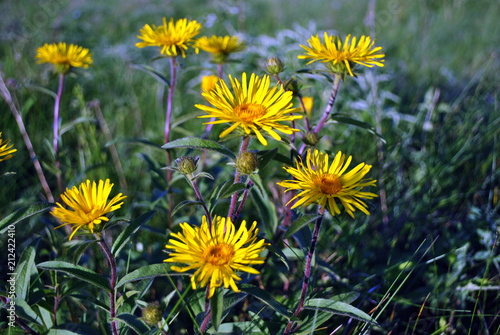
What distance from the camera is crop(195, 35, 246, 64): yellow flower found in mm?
1895

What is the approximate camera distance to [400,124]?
3221 mm

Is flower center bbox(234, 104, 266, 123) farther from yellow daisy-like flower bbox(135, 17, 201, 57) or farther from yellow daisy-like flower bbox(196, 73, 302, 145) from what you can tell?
yellow daisy-like flower bbox(135, 17, 201, 57)

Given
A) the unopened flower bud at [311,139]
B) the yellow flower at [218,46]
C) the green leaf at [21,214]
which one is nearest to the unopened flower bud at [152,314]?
the green leaf at [21,214]

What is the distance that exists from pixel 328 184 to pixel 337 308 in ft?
1.41

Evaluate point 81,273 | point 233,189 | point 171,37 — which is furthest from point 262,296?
point 171,37

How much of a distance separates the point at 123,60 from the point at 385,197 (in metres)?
3.18

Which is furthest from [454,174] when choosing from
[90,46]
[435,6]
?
[435,6]

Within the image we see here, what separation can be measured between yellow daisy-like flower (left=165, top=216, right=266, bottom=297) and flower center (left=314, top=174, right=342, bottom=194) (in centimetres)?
29

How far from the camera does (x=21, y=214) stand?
131cm

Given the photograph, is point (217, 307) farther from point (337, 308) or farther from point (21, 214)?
point (21, 214)

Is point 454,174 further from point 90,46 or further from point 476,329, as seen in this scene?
point 90,46

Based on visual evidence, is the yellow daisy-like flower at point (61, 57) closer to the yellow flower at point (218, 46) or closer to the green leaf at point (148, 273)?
the yellow flower at point (218, 46)

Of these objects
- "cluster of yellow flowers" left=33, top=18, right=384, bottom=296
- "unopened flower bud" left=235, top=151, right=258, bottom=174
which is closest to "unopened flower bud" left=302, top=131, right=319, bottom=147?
"cluster of yellow flowers" left=33, top=18, right=384, bottom=296

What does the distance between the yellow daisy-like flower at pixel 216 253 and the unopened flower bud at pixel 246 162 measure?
0.60ft
